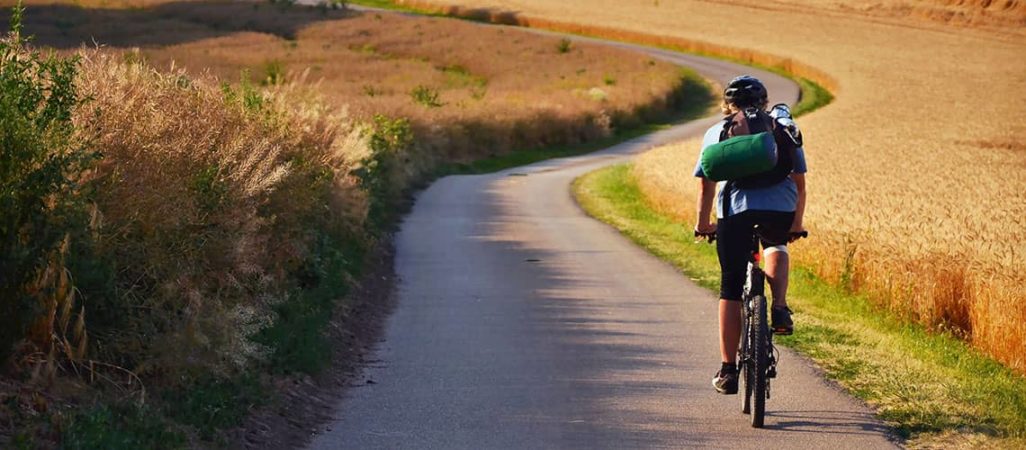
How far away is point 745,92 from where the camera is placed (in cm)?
912

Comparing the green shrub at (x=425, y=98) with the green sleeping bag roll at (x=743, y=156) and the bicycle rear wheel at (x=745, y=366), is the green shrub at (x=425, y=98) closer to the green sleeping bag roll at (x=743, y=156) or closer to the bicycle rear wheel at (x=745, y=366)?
the bicycle rear wheel at (x=745, y=366)

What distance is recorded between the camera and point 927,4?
352 ft

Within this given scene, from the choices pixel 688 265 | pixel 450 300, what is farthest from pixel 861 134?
pixel 450 300

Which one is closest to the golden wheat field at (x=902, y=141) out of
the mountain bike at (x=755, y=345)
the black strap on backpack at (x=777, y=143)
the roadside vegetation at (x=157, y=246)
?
the mountain bike at (x=755, y=345)

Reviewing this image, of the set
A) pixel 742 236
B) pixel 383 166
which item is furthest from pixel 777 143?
pixel 383 166

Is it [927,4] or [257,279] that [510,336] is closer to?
[257,279]

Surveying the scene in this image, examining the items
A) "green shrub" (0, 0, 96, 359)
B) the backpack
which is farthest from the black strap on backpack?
"green shrub" (0, 0, 96, 359)

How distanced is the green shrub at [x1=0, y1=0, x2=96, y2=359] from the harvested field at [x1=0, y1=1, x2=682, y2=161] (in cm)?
2327

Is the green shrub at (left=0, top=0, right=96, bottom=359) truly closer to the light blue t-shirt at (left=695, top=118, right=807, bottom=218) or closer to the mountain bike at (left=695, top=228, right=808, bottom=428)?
the light blue t-shirt at (left=695, top=118, right=807, bottom=218)

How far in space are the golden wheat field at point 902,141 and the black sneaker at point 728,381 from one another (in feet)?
12.5

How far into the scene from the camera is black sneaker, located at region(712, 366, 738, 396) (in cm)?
934

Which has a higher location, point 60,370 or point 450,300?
point 60,370

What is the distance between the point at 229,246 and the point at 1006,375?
6.42 metres

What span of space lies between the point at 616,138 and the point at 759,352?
49286mm
